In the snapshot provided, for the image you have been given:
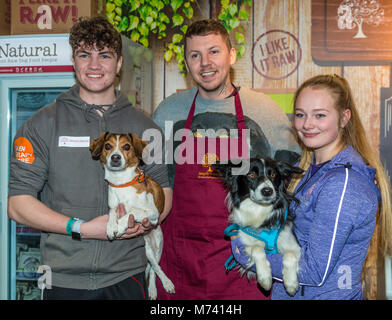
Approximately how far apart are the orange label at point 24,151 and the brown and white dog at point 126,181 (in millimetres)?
306

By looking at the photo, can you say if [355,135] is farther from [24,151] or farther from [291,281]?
[24,151]

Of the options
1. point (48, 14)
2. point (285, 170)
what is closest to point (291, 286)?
point (285, 170)

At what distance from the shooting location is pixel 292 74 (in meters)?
3.85

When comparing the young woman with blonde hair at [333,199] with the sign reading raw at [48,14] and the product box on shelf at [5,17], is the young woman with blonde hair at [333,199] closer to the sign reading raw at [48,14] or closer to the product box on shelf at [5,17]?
the sign reading raw at [48,14]

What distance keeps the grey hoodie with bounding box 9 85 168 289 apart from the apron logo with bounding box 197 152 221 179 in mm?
616

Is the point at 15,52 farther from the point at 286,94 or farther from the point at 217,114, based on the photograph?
the point at 286,94

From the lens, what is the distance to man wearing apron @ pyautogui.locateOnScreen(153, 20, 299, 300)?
2312mm

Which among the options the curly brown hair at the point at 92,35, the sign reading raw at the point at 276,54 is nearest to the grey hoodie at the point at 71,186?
the curly brown hair at the point at 92,35

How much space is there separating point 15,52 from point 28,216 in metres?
1.48

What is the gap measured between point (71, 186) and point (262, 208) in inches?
39.3

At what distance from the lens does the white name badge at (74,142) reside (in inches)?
77.1

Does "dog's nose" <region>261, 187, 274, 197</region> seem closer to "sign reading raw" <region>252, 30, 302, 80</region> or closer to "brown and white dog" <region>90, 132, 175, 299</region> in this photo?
"brown and white dog" <region>90, 132, 175, 299</region>

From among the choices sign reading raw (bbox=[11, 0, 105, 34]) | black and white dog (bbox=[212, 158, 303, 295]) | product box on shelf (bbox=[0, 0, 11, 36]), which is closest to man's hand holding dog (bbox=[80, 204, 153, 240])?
black and white dog (bbox=[212, 158, 303, 295])

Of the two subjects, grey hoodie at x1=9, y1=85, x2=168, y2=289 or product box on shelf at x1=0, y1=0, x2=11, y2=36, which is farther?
product box on shelf at x1=0, y1=0, x2=11, y2=36
